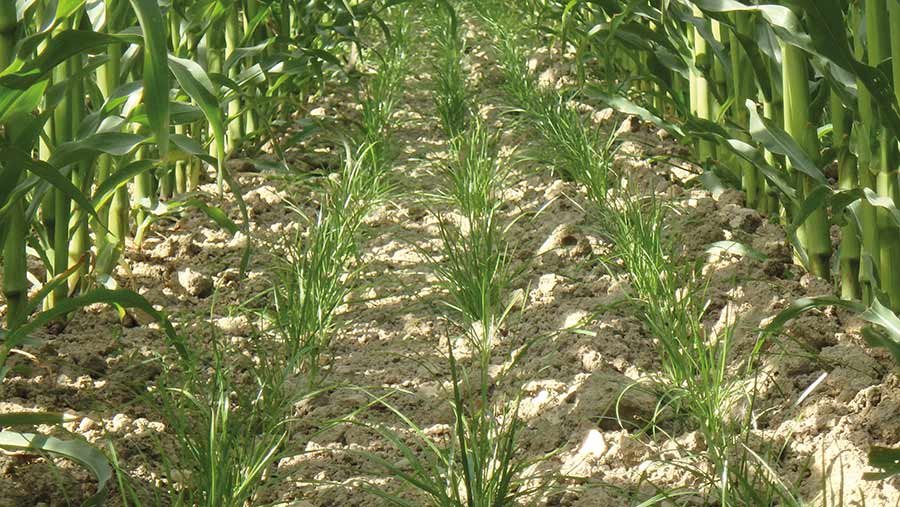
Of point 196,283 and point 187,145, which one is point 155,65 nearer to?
point 187,145

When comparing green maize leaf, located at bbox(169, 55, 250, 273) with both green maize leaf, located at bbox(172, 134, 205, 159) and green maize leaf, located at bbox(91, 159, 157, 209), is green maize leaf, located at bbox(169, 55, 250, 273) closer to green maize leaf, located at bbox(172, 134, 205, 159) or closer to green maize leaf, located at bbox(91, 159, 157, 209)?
green maize leaf, located at bbox(172, 134, 205, 159)

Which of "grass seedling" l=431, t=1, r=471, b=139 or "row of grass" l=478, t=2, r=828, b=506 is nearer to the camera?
"row of grass" l=478, t=2, r=828, b=506

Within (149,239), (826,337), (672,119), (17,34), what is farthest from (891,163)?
(149,239)

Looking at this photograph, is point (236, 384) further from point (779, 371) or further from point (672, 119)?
point (672, 119)

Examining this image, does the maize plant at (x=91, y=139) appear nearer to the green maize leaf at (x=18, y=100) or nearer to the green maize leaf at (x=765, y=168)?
the green maize leaf at (x=18, y=100)

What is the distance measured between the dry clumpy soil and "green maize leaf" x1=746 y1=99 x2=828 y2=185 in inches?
10.8

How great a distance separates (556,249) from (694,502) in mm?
1276

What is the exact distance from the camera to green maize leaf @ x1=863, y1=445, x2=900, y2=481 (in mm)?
1476

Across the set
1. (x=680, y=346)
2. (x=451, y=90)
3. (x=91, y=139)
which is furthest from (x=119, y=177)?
(x=451, y=90)

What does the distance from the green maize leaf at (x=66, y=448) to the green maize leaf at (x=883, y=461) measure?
3.46 feet

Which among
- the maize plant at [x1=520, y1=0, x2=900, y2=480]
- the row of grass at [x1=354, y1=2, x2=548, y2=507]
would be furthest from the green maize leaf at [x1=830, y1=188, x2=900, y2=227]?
the row of grass at [x1=354, y1=2, x2=548, y2=507]

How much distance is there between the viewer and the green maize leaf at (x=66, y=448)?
1.52 m

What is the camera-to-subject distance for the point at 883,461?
148 centimetres

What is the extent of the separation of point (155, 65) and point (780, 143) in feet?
4.45
